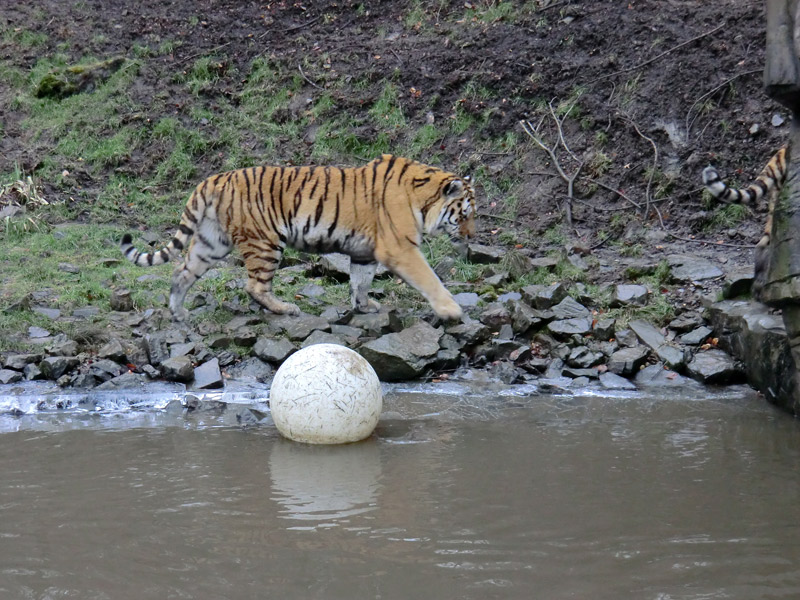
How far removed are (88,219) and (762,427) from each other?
799cm

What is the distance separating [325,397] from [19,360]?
10.1 feet

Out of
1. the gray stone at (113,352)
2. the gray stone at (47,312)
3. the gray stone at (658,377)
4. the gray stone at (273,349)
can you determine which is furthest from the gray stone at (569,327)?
the gray stone at (47,312)

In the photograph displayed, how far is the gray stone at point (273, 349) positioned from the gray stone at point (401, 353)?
61 cm

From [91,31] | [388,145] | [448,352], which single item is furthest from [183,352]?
[91,31]

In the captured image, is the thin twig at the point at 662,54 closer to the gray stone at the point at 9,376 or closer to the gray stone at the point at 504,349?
the gray stone at the point at 504,349

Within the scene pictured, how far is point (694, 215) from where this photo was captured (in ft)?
31.7

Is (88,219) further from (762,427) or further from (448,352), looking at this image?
(762,427)

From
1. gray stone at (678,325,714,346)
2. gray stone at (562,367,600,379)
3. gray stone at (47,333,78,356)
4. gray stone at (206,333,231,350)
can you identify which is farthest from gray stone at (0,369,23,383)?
gray stone at (678,325,714,346)

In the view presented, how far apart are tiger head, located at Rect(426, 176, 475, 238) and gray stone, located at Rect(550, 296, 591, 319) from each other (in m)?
1.01

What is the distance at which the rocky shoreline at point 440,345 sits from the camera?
6.77 metres

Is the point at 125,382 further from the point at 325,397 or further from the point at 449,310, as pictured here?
the point at 449,310

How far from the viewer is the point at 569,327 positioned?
24.2ft

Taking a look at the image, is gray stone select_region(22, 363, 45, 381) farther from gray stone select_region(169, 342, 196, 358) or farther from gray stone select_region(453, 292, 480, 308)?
gray stone select_region(453, 292, 480, 308)

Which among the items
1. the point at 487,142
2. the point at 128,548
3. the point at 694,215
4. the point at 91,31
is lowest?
the point at 128,548
